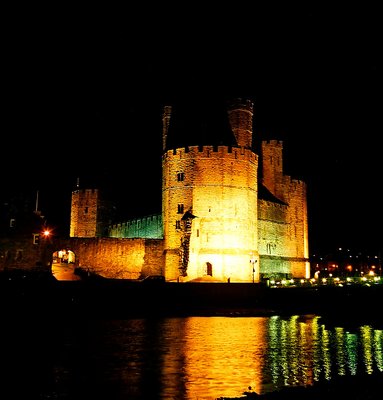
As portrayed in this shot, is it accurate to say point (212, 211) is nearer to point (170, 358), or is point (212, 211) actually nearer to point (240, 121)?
point (240, 121)

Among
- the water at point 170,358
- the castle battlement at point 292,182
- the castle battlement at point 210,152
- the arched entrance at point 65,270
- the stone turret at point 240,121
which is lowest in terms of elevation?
the water at point 170,358

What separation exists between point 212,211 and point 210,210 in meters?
0.14

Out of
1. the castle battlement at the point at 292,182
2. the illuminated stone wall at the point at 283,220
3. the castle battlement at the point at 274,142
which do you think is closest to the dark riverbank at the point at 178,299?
the illuminated stone wall at the point at 283,220

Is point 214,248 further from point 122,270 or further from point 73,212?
point 73,212

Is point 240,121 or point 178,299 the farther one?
point 240,121

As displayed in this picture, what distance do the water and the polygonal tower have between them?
14.9 metres

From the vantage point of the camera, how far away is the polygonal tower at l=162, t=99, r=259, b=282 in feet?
122

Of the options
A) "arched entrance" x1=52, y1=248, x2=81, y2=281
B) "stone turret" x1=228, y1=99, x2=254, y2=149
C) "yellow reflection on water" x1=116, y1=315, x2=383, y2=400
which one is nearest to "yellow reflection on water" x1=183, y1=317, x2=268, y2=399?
"yellow reflection on water" x1=116, y1=315, x2=383, y2=400

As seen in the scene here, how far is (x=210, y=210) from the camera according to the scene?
123 feet

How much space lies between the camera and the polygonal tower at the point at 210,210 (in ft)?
122

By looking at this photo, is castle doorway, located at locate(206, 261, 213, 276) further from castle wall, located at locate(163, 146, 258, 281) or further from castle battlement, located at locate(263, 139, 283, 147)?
castle battlement, located at locate(263, 139, 283, 147)

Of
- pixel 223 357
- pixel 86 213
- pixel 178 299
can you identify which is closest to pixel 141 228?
pixel 86 213

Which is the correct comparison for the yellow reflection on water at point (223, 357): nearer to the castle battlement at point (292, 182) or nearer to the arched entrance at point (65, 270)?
the arched entrance at point (65, 270)

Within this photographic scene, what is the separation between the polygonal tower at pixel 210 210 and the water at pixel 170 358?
48.9 feet
